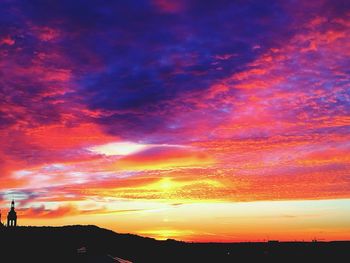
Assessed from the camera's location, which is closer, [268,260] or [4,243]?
[4,243]

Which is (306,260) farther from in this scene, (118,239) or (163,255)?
(118,239)

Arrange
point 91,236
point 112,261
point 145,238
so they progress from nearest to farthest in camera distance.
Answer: point 112,261 < point 91,236 < point 145,238

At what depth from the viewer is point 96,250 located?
1395 inches

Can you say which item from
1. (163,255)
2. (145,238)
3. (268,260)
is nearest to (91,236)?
(163,255)

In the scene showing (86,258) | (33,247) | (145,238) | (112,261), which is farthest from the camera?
(145,238)

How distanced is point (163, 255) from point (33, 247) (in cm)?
3513

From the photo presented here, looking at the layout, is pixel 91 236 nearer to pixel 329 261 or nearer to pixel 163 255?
pixel 163 255

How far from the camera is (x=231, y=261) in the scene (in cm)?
6925

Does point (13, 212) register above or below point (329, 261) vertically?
above

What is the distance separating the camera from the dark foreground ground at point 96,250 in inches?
1518

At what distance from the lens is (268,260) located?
68938mm

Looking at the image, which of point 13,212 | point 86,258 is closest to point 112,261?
point 86,258

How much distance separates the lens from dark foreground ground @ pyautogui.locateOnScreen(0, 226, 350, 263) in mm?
38562

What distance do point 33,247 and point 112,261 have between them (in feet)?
53.8
